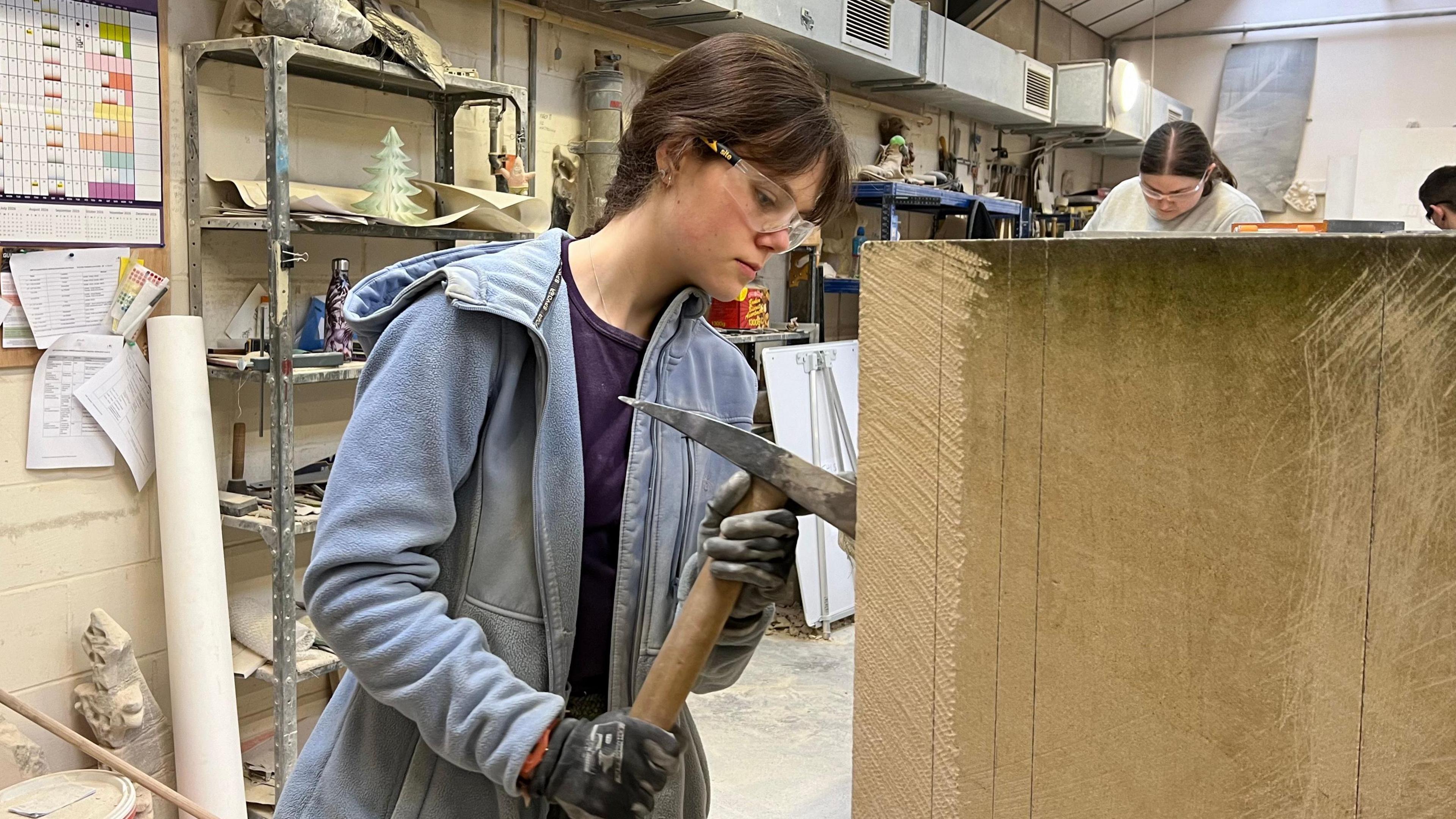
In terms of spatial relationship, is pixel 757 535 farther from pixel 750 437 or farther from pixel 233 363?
pixel 233 363

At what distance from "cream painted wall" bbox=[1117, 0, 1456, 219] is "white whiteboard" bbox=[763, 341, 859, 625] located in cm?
496

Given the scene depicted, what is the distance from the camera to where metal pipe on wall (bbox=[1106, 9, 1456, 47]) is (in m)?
7.51

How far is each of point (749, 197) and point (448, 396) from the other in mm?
405

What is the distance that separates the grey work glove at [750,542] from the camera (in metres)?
0.84

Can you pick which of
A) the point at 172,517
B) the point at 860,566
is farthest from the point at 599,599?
the point at 172,517

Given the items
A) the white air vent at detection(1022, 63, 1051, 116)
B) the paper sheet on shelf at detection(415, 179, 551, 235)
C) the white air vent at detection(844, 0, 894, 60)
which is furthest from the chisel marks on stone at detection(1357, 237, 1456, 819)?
the white air vent at detection(1022, 63, 1051, 116)

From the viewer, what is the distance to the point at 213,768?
265 centimetres

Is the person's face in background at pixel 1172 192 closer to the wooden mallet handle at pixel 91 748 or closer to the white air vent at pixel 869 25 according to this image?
the white air vent at pixel 869 25

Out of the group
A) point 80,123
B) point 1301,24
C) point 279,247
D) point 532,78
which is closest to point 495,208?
point 279,247

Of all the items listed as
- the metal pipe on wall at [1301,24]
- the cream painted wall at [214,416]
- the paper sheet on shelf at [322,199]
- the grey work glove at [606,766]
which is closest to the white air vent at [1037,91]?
the metal pipe on wall at [1301,24]

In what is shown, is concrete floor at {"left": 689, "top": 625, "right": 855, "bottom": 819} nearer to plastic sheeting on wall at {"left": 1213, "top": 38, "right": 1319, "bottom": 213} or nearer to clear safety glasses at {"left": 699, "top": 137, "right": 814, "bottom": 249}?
clear safety glasses at {"left": 699, "top": 137, "right": 814, "bottom": 249}

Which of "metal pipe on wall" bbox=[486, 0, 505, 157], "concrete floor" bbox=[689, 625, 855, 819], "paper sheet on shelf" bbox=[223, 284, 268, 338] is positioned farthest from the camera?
"metal pipe on wall" bbox=[486, 0, 505, 157]

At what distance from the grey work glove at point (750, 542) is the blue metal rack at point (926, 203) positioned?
11.6 feet

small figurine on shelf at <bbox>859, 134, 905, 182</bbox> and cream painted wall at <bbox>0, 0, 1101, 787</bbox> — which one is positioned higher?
small figurine on shelf at <bbox>859, 134, 905, 182</bbox>
